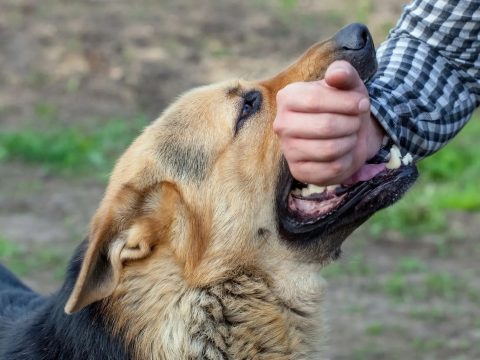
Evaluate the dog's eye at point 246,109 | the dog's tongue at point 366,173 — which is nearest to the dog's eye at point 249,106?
the dog's eye at point 246,109

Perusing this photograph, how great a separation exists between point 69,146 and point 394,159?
20.1ft

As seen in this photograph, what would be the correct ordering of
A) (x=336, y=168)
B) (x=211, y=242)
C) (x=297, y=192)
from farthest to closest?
(x=297, y=192) → (x=211, y=242) → (x=336, y=168)

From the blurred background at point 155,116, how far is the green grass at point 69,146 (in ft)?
0.05

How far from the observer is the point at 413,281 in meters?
7.11

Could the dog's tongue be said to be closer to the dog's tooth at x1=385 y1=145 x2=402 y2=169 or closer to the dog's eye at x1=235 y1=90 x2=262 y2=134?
the dog's tooth at x1=385 y1=145 x2=402 y2=169

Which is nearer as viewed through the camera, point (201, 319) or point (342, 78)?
point (342, 78)

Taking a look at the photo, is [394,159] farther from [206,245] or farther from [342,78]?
[206,245]

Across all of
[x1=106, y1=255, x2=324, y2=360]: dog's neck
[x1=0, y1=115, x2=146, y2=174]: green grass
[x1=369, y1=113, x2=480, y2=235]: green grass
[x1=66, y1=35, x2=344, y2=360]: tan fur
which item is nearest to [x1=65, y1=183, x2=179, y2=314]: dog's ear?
[x1=66, y1=35, x2=344, y2=360]: tan fur

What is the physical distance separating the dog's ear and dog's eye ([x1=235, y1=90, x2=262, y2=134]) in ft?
1.38

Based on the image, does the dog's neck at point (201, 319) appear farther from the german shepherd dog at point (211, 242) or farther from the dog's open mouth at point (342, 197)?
the dog's open mouth at point (342, 197)

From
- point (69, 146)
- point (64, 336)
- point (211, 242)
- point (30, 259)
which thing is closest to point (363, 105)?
point (211, 242)

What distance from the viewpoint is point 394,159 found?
406 cm

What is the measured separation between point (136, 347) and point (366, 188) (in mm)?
1155

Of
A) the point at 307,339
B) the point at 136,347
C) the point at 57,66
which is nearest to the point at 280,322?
the point at 307,339
